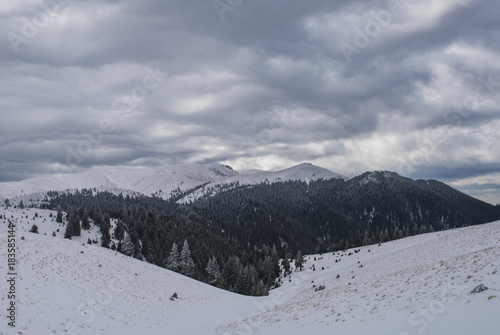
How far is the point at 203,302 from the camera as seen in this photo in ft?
140

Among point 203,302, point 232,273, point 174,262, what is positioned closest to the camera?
point 203,302

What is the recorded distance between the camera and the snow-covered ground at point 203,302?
13320 millimetres

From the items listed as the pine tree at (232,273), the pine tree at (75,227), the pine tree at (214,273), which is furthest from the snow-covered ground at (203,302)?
the pine tree at (75,227)

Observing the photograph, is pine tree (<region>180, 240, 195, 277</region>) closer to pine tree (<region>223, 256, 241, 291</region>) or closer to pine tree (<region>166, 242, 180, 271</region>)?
pine tree (<region>166, 242, 180, 271</region>)

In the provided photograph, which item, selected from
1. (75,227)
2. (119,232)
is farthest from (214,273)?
(75,227)

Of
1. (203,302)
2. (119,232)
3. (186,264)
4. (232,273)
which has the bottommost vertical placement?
(232,273)

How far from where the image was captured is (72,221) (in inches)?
4385

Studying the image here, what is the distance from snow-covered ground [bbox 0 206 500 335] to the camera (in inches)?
524

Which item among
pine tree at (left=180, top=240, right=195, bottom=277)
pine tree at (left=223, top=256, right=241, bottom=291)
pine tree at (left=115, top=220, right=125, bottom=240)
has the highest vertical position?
pine tree at (left=115, top=220, right=125, bottom=240)

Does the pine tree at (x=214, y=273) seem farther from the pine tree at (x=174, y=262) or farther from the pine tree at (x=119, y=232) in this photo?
the pine tree at (x=119, y=232)

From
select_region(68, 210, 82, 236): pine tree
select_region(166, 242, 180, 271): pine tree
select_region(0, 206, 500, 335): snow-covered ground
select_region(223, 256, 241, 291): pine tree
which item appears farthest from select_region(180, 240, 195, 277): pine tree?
select_region(68, 210, 82, 236): pine tree

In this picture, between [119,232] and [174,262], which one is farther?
[119,232]

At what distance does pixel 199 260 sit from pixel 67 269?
85775 millimetres

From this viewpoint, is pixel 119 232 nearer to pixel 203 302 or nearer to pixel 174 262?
pixel 174 262
